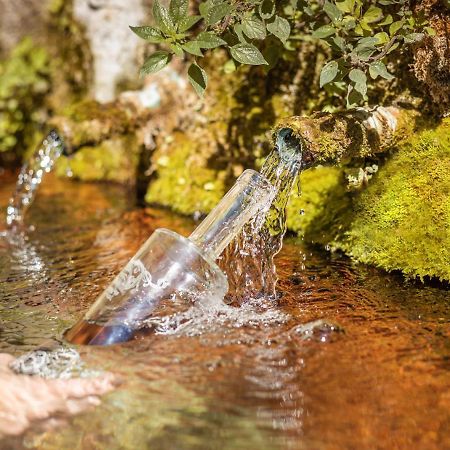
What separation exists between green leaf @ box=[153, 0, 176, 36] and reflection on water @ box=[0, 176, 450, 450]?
1.41 meters

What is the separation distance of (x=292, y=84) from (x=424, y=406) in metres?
2.74

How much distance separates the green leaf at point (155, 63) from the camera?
329 cm

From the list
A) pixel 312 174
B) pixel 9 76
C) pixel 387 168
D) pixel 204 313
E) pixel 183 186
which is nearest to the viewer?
pixel 204 313

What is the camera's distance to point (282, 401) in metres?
2.42

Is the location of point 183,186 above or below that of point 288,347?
above

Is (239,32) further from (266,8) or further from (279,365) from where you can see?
(279,365)

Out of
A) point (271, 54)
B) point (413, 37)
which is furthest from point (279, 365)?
point (271, 54)

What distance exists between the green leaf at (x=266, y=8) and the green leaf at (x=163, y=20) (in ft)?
1.61

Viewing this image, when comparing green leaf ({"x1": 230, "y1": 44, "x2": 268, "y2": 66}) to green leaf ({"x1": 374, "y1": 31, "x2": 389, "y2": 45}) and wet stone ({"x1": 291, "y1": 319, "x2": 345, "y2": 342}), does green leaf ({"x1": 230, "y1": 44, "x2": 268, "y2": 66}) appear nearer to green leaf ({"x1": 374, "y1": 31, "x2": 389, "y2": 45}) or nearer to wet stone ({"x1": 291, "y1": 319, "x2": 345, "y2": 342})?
green leaf ({"x1": 374, "y1": 31, "x2": 389, "y2": 45})

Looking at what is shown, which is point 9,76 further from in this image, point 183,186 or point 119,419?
point 119,419

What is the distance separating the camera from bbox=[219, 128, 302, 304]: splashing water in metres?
3.42

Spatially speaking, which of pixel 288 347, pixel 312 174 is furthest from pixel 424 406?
pixel 312 174

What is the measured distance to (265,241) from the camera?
12.0 ft

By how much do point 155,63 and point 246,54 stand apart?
464 millimetres
